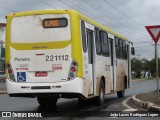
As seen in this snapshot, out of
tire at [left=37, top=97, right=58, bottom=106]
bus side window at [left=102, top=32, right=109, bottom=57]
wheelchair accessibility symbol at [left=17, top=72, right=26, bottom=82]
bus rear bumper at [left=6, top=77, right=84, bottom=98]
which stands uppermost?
bus side window at [left=102, top=32, right=109, bottom=57]

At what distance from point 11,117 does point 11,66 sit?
1.71 m

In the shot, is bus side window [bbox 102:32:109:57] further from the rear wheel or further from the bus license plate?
the bus license plate

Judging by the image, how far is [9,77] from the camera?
14039 millimetres

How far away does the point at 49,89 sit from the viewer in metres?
13.5

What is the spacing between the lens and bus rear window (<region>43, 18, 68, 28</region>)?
13785 mm

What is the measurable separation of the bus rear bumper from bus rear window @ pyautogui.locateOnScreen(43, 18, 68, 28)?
72.3 inches

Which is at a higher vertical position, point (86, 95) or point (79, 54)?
point (79, 54)

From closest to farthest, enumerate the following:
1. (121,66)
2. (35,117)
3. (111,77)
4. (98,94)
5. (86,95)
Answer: (35,117) < (86,95) < (98,94) < (111,77) < (121,66)

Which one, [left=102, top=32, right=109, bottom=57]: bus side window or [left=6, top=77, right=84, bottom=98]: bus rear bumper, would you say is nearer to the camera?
[left=6, top=77, right=84, bottom=98]: bus rear bumper

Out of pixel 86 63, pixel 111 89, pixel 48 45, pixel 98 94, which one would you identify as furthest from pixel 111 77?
pixel 48 45

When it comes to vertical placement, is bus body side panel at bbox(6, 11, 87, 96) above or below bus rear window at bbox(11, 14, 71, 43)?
below

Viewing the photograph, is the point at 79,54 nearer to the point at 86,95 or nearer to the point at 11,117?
the point at 86,95

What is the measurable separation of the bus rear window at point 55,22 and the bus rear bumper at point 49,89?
6.03 ft

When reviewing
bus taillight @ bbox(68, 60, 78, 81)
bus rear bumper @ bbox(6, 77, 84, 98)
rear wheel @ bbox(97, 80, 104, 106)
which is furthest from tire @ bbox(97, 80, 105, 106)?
bus taillight @ bbox(68, 60, 78, 81)
